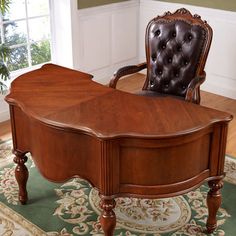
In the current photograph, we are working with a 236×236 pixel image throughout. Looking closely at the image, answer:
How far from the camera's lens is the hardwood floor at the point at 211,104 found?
3930 millimetres

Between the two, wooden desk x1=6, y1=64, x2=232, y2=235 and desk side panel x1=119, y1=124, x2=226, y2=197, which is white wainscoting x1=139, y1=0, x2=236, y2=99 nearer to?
wooden desk x1=6, y1=64, x2=232, y2=235

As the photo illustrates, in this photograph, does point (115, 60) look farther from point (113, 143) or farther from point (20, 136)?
point (113, 143)

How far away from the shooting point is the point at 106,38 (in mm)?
5156

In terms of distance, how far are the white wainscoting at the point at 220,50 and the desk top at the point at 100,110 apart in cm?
223

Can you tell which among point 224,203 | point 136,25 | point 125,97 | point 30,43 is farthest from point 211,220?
point 136,25

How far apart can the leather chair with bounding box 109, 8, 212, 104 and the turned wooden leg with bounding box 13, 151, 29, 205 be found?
34.2 inches

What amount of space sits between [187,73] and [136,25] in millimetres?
2181

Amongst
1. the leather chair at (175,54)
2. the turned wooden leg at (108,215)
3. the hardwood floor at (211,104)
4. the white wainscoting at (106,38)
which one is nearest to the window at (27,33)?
the white wainscoting at (106,38)

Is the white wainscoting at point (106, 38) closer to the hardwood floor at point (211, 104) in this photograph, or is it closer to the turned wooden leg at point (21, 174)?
the hardwood floor at point (211, 104)

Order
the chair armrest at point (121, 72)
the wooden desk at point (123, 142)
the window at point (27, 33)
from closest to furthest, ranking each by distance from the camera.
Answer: the wooden desk at point (123, 142) → the chair armrest at point (121, 72) → the window at point (27, 33)

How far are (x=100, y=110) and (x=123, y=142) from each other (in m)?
0.34

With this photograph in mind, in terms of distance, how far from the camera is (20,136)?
2.75 m

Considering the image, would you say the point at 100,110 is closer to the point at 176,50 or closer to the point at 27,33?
the point at 176,50

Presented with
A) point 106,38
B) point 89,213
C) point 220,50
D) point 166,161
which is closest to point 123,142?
point 166,161
